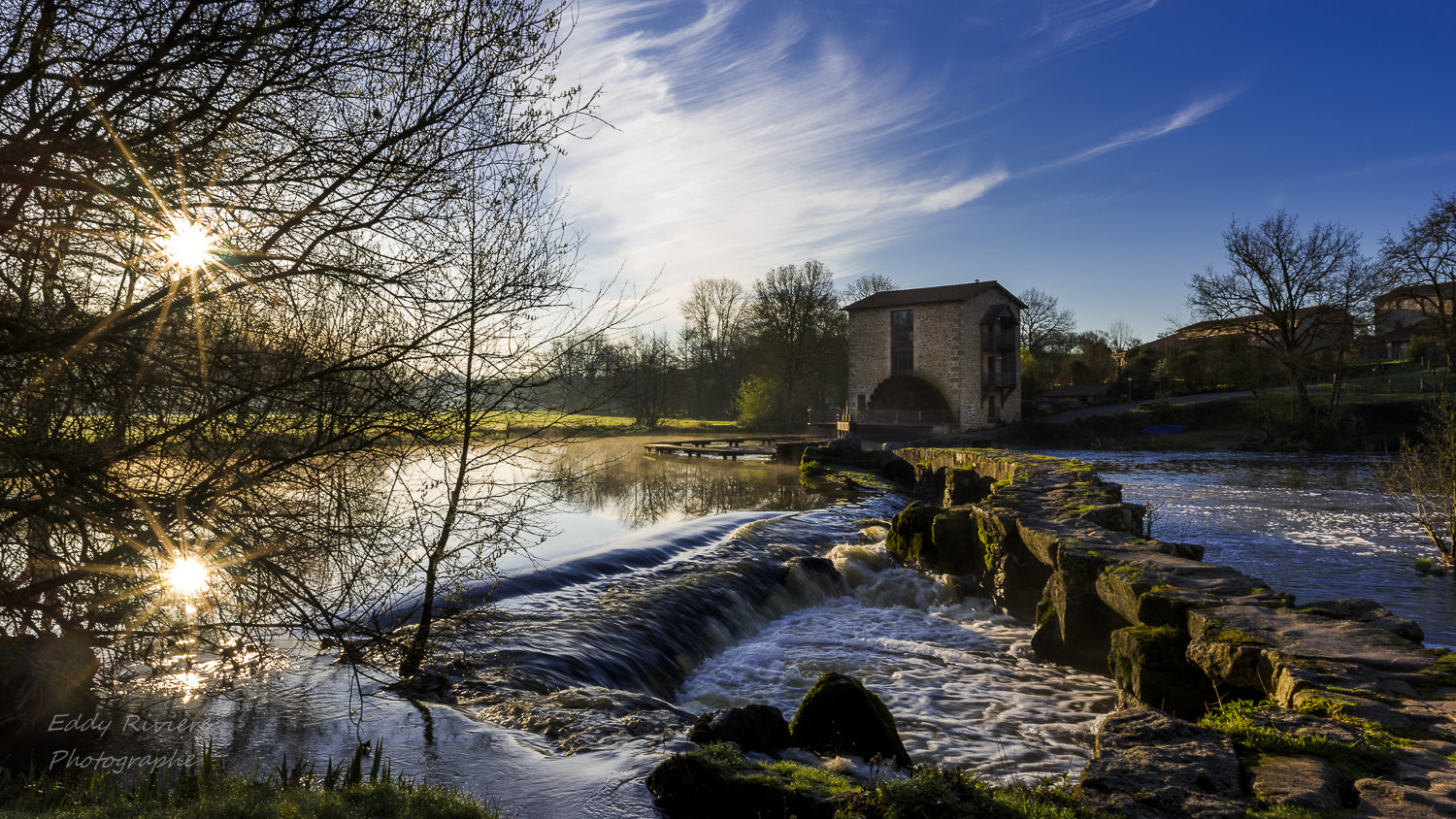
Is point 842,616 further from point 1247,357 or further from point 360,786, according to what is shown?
point 1247,357

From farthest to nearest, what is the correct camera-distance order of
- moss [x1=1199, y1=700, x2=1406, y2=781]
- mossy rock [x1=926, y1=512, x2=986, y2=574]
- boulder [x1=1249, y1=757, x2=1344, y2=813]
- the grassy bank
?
the grassy bank < mossy rock [x1=926, y1=512, x2=986, y2=574] < moss [x1=1199, y1=700, x2=1406, y2=781] < boulder [x1=1249, y1=757, x2=1344, y2=813]

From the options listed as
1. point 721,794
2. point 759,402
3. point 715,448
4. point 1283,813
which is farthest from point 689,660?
point 759,402

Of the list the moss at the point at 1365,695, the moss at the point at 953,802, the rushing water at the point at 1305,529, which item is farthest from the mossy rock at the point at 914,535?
the moss at the point at 953,802

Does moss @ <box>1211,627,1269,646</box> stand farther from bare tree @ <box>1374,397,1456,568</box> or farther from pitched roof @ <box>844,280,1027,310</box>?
pitched roof @ <box>844,280,1027,310</box>

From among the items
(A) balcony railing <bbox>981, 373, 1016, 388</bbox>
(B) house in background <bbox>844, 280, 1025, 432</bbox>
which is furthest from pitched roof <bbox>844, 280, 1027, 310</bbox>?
(A) balcony railing <bbox>981, 373, 1016, 388</bbox>

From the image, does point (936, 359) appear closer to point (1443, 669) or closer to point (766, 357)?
point (766, 357)

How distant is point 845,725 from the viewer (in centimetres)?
520

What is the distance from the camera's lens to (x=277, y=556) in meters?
4.65

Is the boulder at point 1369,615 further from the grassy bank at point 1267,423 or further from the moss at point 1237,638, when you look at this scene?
the grassy bank at point 1267,423

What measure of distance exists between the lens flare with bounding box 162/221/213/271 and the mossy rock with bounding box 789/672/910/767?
4707 millimetres

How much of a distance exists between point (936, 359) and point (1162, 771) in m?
41.9

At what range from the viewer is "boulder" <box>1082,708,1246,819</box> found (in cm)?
335

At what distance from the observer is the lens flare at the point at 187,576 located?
4438 mm

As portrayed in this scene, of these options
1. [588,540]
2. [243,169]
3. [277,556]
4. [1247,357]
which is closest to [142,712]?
[277,556]
